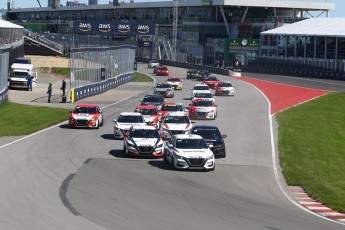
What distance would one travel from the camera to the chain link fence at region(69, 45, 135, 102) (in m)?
63.3

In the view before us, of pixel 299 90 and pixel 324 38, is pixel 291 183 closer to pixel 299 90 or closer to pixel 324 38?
pixel 299 90

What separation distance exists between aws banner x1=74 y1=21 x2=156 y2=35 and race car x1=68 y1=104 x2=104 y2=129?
98.7 meters

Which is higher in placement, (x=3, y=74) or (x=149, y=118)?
(x=3, y=74)

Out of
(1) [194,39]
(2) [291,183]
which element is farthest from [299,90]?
(1) [194,39]

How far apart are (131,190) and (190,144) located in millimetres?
6527

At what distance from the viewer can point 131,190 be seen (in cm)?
2562

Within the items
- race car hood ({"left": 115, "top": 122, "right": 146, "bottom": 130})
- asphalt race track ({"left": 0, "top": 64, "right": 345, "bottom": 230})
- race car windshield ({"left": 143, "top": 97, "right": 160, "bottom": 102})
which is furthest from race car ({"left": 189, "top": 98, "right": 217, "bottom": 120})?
race car hood ({"left": 115, "top": 122, "right": 146, "bottom": 130})

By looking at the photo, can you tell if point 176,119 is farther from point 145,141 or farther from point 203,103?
point 203,103

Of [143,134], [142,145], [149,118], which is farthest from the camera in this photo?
[149,118]

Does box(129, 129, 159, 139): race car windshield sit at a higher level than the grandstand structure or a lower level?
lower

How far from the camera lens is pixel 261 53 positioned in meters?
Result: 138

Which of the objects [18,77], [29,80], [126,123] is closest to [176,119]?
[126,123]

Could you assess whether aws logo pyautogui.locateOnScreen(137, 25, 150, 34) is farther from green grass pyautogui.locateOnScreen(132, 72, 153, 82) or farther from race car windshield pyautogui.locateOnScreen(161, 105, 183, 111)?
race car windshield pyautogui.locateOnScreen(161, 105, 183, 111)

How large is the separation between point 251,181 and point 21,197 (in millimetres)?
9441
